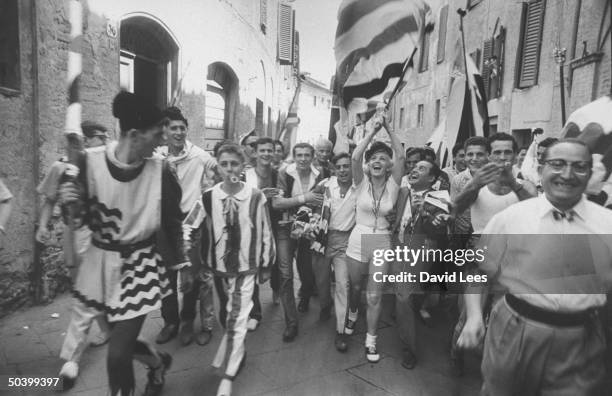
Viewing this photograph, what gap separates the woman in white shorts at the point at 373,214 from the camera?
324cm

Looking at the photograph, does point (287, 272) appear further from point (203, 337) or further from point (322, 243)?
A: point (203, 337)

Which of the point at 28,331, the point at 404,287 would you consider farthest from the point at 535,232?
the point at 28,331

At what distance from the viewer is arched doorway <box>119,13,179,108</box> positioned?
4977 millimetres

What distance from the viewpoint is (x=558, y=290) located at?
1.69 metres

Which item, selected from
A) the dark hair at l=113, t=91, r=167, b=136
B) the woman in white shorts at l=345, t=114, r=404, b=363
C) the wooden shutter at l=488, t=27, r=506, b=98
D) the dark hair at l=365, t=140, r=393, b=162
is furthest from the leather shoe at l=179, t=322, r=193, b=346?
the wooden shutter at l=488, t=27, r=506, b=98

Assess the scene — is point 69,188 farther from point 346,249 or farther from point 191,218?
point 346,249

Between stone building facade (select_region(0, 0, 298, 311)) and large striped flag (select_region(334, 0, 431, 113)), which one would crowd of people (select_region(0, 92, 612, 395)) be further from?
large striped flag (select_region(334, 0, 431, 113))

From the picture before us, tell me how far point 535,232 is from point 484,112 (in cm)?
297

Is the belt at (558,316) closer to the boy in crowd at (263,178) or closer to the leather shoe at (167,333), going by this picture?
the boy in crowd at (263,178)

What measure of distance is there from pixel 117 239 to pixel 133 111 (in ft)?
2.17

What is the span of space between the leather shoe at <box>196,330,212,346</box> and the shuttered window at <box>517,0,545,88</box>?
881 cm

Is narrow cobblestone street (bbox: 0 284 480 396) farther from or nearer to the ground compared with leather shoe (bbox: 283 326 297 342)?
nearer to the ground

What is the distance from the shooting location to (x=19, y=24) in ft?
11.7

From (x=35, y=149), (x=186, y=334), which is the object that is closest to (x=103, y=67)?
(x=35, y=149)
